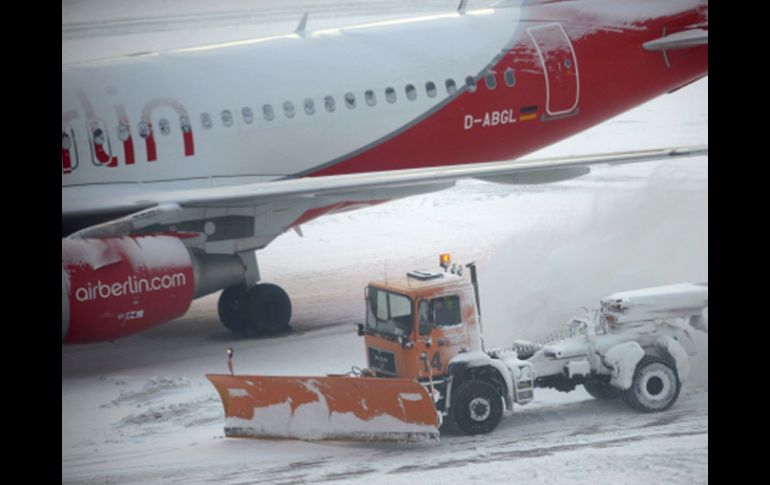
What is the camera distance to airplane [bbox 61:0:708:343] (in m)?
10.1

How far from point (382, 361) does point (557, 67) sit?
10.8 feet

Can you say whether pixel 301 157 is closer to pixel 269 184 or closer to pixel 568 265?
pixel 269 184

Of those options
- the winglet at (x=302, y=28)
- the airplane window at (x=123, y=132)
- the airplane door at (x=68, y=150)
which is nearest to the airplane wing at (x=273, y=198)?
the airplane door at (x=68, y=150)

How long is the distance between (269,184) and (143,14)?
1432 millimetres

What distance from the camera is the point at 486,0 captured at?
11.9 metres

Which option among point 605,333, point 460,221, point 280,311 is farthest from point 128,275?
point 605,333

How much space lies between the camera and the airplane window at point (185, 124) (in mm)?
10672

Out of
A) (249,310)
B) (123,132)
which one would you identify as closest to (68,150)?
(123,132)

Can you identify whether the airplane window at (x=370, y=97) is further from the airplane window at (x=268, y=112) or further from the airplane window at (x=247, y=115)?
the airplane window at (x=247, y=115)

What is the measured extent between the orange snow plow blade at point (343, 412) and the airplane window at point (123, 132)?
210cm

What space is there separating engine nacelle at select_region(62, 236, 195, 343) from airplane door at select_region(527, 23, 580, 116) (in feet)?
10.8

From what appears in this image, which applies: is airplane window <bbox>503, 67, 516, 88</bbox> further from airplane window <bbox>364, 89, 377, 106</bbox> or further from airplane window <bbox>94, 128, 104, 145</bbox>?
airplane window <bbox>94, 128, 104, 145</bbox>

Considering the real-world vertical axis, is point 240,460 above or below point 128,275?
below
